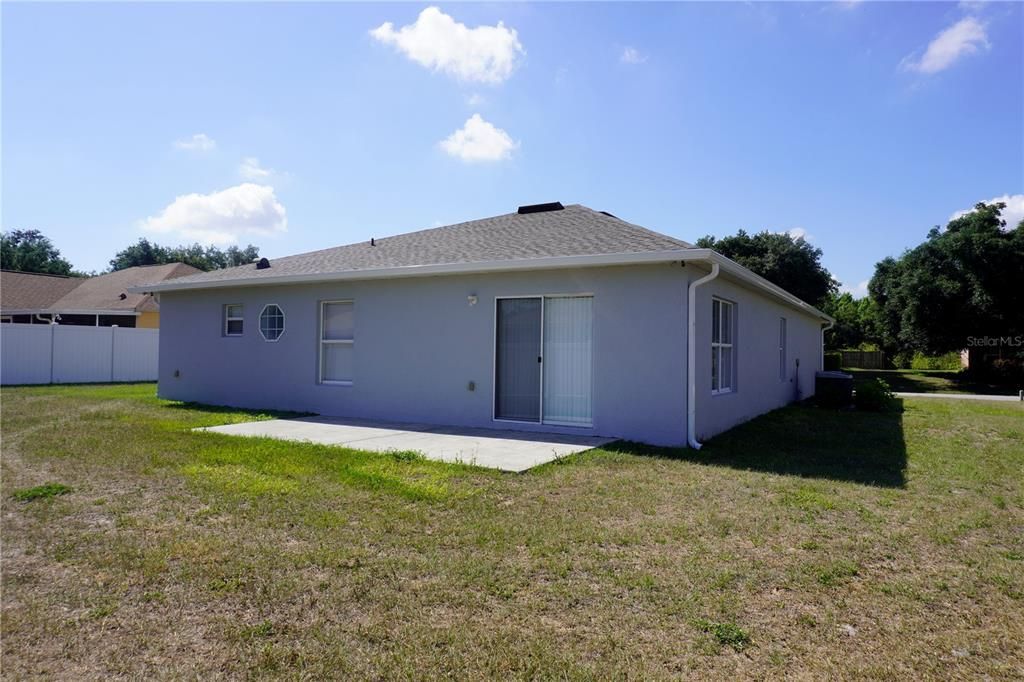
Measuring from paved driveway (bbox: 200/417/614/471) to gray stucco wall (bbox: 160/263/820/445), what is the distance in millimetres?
547

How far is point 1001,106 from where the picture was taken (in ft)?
32.7

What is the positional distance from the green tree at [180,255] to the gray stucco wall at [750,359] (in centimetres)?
4389

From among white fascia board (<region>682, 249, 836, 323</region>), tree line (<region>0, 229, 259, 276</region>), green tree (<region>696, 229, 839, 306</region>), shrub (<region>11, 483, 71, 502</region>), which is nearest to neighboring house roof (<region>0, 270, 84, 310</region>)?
tree line (<region>0, 229, 259, 276</region>)

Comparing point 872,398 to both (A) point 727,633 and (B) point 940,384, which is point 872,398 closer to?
(A) point 727,633

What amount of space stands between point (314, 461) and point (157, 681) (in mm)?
3996

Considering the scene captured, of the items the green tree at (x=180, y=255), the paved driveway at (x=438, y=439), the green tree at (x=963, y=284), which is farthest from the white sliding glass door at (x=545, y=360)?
the green tree at (x=180, y=255)

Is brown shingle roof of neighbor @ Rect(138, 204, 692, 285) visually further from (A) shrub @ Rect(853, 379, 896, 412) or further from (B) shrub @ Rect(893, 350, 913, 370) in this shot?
(B) shrub @ Rect(893, 350, 913, 370)

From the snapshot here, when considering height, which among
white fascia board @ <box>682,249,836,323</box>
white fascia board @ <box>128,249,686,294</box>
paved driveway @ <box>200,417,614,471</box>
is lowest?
paved driveway @ <box>200,417,614,471</box>

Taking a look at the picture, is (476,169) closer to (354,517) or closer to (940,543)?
(354,517)

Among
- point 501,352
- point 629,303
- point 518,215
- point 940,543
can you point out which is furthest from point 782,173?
point 940,543

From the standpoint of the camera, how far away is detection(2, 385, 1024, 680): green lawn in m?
2.59

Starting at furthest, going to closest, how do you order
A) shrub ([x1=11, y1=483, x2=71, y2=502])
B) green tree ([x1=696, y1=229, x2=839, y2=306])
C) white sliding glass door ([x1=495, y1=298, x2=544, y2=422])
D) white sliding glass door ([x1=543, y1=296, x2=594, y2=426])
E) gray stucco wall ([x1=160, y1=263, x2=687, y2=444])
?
green tree ([x1=696, y1=229, x2=839, y2=306]) < white sliding glass door ([x1=495, y1=298, x2=544, y2=422]) < white sliding glass door ([x1=543, y1=296, x2=594, y2=426]) < gray stucco wall ([x1=160, y1=263, x2=687, y2=444]) < shrub ([x1=11, y1=483, x2=71, y2=502])

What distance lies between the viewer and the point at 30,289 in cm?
2652

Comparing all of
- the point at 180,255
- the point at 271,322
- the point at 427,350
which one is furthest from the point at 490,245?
the point at 180,255
